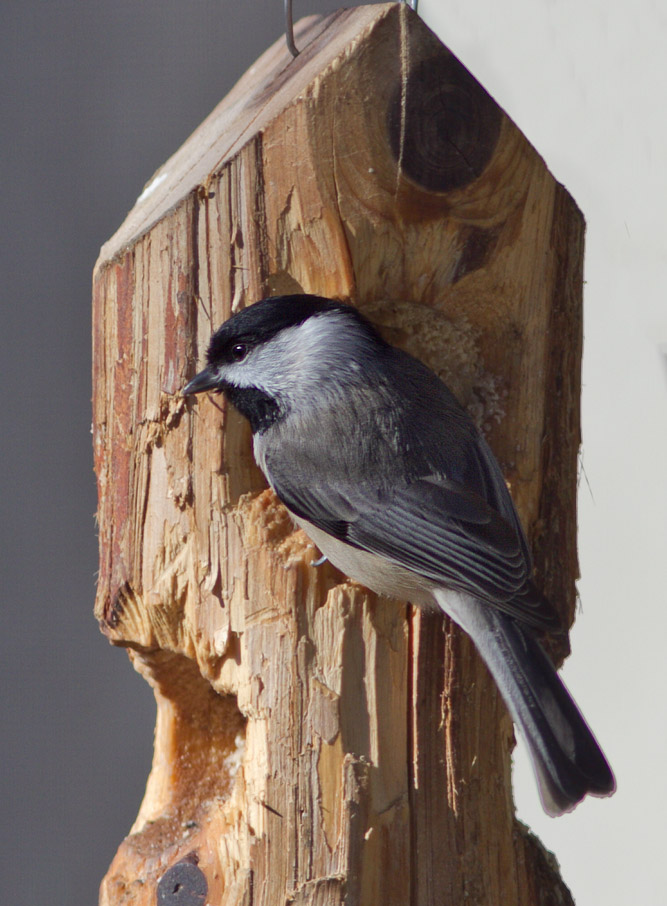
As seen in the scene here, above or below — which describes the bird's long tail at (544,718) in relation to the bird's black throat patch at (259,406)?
below

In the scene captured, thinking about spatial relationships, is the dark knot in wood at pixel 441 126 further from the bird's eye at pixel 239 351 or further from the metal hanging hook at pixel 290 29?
the bird's eye at pixel 239 351

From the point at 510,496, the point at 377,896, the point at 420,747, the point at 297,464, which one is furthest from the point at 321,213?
the point at 377,896

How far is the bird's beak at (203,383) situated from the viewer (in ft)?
3.76

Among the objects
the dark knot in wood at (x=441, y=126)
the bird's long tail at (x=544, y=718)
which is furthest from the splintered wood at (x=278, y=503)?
the bird's long tail at (x=544, y=718)

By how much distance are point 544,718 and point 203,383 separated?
537 mm

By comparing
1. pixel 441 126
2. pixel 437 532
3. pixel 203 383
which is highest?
pixel 441 126

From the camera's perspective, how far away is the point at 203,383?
1146 millimetres

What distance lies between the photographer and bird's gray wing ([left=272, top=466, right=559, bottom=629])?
3.51 ft

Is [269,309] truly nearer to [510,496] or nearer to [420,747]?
[510,496]

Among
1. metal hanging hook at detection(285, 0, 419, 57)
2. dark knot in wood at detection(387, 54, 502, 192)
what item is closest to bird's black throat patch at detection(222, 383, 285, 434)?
dark knot in wood at detection(387, 54, 502, 192)

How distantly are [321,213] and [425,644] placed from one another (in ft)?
1.74

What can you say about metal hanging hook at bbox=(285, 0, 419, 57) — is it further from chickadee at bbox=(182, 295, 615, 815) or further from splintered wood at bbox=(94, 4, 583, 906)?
chickadee at bbox=(182, 295, 615, 815)

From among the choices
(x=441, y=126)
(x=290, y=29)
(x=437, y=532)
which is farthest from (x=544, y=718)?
(x=290, y=29)

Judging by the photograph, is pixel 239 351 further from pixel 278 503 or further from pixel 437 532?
pixel 437 532
